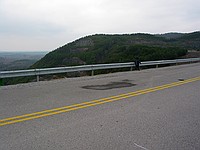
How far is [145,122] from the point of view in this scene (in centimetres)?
501

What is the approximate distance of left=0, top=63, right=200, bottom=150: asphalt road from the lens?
153 inches

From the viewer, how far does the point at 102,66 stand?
14875 mm

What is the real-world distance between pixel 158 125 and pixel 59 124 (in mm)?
2229

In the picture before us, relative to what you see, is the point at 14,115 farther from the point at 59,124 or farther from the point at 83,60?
the point at 83,60

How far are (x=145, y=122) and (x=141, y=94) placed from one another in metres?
3.16

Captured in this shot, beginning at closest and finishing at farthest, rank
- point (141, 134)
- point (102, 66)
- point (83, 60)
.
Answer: point (141, 134)
point (102, 66)
point (83, 60)

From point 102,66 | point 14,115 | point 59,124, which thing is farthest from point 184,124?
point 102,66

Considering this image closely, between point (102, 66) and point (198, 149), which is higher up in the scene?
point (102, 66)

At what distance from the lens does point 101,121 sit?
507 centimetres

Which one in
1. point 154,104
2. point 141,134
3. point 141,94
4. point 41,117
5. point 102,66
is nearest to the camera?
point 141,134

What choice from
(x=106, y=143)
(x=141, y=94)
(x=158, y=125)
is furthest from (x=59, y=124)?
(x=141, y=94)

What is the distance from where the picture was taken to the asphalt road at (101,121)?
390cm

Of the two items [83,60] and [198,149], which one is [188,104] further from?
[83,60]

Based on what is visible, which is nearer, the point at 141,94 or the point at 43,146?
the point at 43,146
